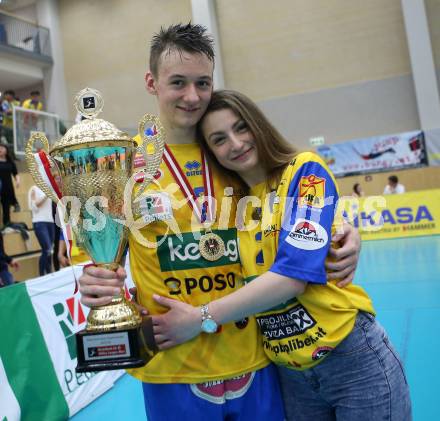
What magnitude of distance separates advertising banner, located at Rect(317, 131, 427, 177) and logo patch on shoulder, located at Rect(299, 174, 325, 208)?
35.6 feet

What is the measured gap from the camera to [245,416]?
122cm

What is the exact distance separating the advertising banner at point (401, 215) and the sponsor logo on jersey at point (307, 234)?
6.73 m

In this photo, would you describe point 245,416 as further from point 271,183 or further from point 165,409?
point 271,183

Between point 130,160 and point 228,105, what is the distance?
0.33 metres

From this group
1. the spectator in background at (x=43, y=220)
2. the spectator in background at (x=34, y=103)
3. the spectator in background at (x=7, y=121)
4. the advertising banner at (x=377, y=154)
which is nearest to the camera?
the spectator in background at (x=43, y=220)

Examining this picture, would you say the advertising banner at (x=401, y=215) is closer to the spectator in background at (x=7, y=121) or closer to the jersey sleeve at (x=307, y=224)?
the jersey sleeve at (x=307, y=224)

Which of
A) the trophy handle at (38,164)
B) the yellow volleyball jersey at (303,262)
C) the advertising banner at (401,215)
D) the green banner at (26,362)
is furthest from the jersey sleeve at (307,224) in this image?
the advertising banner at (401,215)

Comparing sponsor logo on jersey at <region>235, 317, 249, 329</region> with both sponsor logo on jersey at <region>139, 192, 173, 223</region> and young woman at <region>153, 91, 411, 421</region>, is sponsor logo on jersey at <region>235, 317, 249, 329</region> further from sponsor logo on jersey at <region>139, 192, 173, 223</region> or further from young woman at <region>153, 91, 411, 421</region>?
sponsor logo on jersey at <region>139, 192, 173, 223</region>

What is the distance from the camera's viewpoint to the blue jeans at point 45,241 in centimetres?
549

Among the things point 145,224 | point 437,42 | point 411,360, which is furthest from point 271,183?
point 437,42

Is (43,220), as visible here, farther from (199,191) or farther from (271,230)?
(271,230)

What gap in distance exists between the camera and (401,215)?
26.4 ft

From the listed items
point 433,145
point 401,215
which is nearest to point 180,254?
point 401,215

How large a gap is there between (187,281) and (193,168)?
14.2 inches
